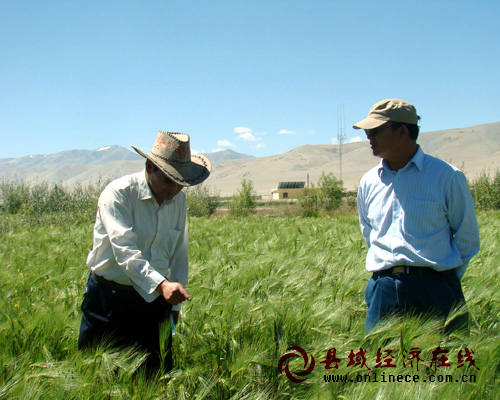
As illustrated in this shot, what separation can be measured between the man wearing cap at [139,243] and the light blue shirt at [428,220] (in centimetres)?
120

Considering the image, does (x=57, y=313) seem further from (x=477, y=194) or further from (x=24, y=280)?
(x=477, y=194)

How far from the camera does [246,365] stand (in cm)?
233

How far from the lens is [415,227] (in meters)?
2.68

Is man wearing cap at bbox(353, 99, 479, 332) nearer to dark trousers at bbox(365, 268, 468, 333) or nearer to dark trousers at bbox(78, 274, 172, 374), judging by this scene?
dark trousers at bbox(365, 268, 468, 333)

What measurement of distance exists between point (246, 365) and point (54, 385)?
92 centimetres

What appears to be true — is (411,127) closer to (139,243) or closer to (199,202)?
(139,243)

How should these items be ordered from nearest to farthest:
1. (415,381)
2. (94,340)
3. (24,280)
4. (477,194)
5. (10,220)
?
(415,381), (94,340), (24,280), (10,220), (477,194)

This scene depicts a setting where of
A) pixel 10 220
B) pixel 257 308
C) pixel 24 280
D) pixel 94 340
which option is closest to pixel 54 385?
pixel 94 340

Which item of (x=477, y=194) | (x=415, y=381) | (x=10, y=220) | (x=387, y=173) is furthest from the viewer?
(x=477, y=194)

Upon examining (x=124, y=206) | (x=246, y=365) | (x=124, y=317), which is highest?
(x=124, y=206)

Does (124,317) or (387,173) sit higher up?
(387,173)

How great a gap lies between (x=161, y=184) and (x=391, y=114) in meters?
1.43

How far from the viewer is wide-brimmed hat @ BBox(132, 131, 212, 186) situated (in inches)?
95.1

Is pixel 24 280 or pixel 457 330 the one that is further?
pixel 24 280
